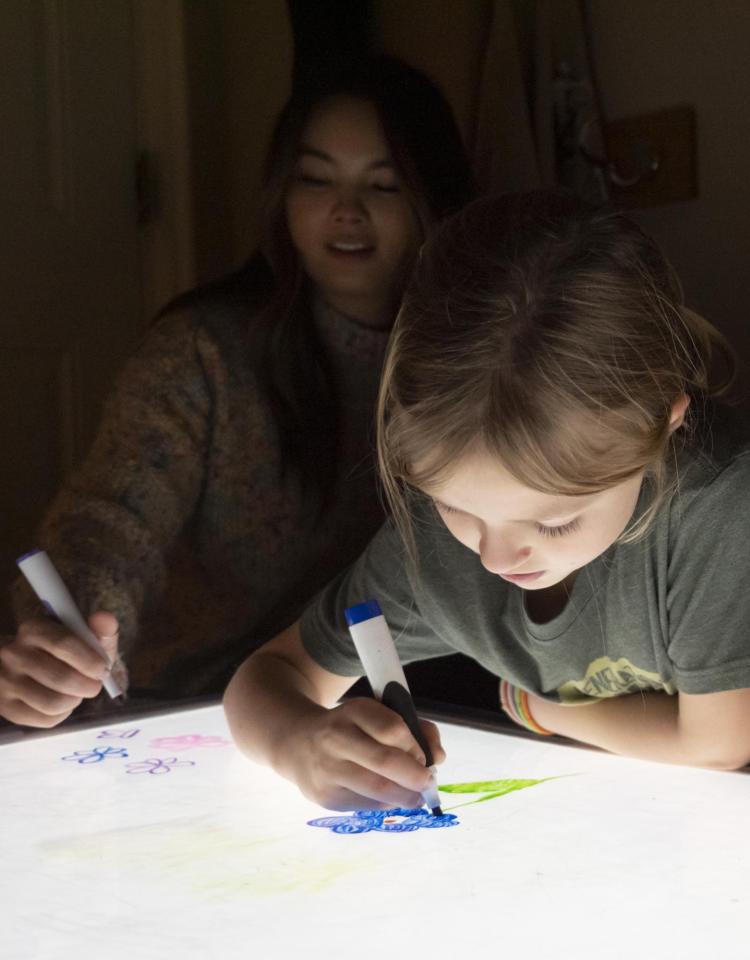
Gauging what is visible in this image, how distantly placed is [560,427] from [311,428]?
50cm

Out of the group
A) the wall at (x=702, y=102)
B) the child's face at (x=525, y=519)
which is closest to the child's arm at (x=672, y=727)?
the child's face at (x=525, y=519)

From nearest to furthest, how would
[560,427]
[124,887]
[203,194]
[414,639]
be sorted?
[124,887], [560,427], [414,639], [203,194]

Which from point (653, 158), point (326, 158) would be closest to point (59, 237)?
point (326, 158)

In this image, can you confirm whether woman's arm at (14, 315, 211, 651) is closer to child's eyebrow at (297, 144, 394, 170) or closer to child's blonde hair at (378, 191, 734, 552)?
child's eyebrow at (297, 144, 394, 170)

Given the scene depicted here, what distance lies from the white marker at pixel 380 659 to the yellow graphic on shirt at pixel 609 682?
0.19 m

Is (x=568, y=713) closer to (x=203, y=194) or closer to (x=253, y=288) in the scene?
(x=253, y=288)

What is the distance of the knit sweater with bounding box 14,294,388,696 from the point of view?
3.42 ft

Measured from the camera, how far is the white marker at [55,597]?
0.75 meters

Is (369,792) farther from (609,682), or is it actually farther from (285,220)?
(285,220)

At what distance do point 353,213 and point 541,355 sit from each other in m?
0.51

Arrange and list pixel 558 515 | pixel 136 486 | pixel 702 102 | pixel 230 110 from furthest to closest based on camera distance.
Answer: pixel 230 110 < pixel 702 102 < pixel 136 486 < pixel 558 515

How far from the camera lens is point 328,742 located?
2.05 ft

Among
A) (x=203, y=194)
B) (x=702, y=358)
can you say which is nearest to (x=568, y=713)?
(x=702, y=358)

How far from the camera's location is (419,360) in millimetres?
643
